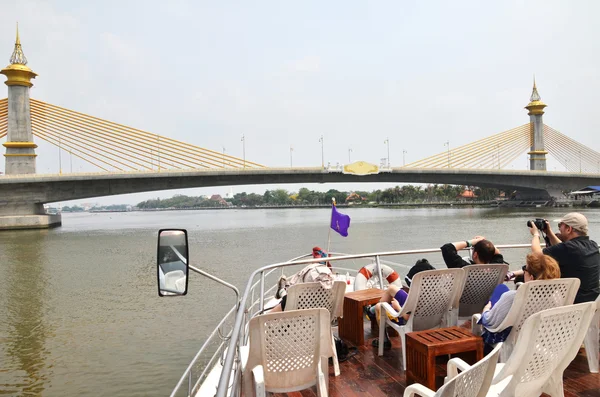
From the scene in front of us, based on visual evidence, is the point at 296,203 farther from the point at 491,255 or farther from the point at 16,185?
the point at 491,255

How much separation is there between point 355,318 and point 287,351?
1673 mm

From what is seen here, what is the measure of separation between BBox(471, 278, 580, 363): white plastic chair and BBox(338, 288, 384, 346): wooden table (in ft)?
4.29

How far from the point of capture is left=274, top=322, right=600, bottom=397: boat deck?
3.06 metres

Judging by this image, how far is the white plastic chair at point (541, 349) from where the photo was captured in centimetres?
216

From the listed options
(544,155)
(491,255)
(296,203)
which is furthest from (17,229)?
(296,203)

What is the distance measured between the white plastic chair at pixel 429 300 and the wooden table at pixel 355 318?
15.9 inches

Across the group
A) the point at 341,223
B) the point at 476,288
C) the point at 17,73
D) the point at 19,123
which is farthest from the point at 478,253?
the point at 17,73

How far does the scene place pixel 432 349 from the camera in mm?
2887

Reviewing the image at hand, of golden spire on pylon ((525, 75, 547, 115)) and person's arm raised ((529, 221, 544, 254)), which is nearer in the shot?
person's arm raised ((529, 221, 544, 254))

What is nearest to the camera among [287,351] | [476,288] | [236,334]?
[236,334]

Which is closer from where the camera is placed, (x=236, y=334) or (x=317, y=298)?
(x=236, y=334)

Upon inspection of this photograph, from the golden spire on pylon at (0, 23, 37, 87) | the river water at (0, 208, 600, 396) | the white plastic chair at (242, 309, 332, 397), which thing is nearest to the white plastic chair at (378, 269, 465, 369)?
the white plastic chair at (242, 309, 332, 397)

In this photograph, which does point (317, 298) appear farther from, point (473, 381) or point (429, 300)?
point (473, 381)

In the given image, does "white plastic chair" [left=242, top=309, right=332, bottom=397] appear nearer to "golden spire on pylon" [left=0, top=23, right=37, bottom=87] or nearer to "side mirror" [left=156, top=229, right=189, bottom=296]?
"side mirror" [left=156, top=229, right=189, bottom=296]
